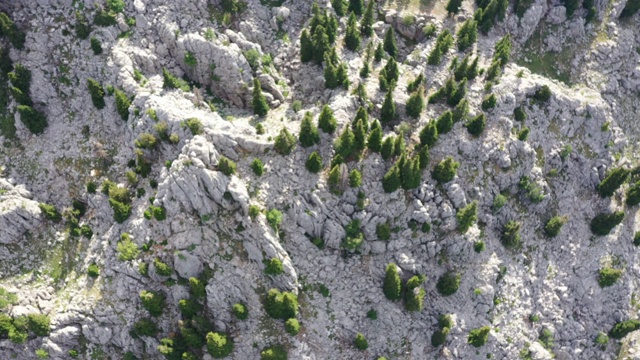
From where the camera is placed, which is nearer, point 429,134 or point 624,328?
point 429,134

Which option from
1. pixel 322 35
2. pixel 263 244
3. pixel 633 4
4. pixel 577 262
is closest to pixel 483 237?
pixel 577 262

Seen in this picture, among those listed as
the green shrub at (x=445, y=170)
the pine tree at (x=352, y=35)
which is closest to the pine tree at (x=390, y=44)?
the pine tree at (x=352, y=35)

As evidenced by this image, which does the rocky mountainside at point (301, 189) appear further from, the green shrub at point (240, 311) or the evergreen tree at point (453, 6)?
the evergreen tree at point (453, 6)

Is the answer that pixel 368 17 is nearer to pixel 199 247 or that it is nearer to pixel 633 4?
pixel 199 247

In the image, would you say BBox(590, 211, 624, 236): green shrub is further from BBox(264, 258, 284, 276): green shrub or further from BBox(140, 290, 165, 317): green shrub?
BBox(140, 290, 165, 317): green shrub

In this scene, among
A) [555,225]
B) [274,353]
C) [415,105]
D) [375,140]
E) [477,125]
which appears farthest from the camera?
[555,225]

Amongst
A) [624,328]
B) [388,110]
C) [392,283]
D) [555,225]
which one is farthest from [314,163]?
[624,328]

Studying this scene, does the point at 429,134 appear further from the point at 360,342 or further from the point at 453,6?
the point at 360,342
